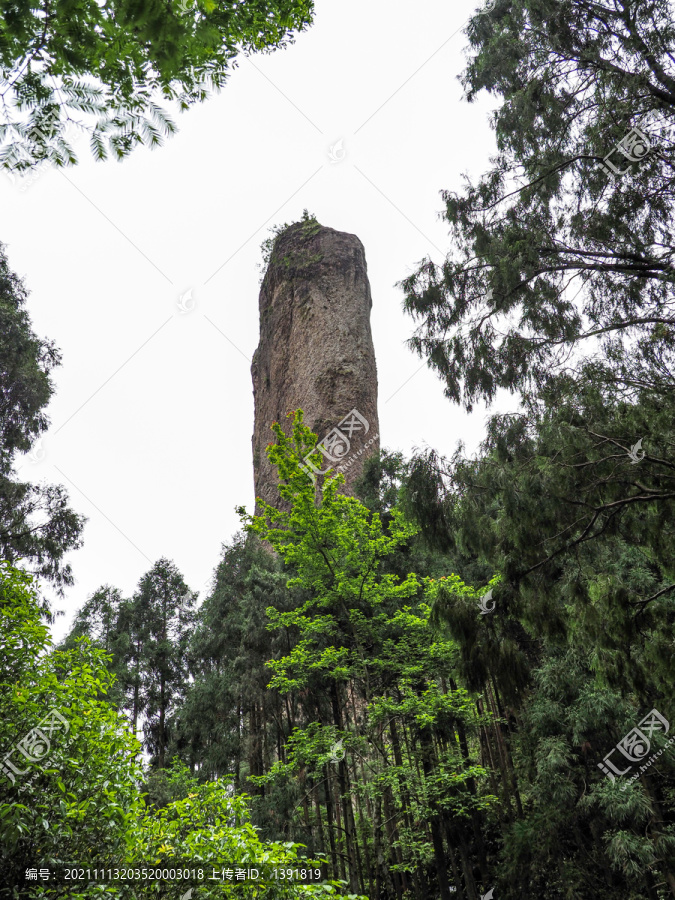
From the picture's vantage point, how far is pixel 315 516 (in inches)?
316

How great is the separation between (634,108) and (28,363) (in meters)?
11.6

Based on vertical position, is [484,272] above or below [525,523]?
above

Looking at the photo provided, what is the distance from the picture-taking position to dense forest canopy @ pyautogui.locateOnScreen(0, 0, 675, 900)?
3.15 meters

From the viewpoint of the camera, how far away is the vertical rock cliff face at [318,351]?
57.5 feet

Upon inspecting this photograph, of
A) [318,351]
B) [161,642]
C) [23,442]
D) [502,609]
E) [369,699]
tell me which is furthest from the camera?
A: [318,351]

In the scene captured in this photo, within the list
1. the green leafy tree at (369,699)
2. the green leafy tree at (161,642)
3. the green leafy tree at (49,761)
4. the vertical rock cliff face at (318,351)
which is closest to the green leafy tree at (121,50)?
the green leafy tree at (49,761)

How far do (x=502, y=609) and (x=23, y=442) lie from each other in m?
10.8

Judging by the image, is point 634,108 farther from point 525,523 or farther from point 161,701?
point 161,701

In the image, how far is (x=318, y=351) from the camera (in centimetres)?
1923

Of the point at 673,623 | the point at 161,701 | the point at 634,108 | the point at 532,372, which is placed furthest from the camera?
the point at 161,701

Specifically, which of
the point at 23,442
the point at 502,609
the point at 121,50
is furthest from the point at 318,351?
the point at 121,50

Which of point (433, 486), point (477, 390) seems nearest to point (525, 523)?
point (433, 486)

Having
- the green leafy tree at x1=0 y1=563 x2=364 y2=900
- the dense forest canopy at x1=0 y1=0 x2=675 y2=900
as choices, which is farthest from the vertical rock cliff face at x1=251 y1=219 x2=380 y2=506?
the green leafy tree at x1=0 y1=563 x2=364 y2=900

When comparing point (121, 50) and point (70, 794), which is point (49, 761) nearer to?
point (70, 794)
